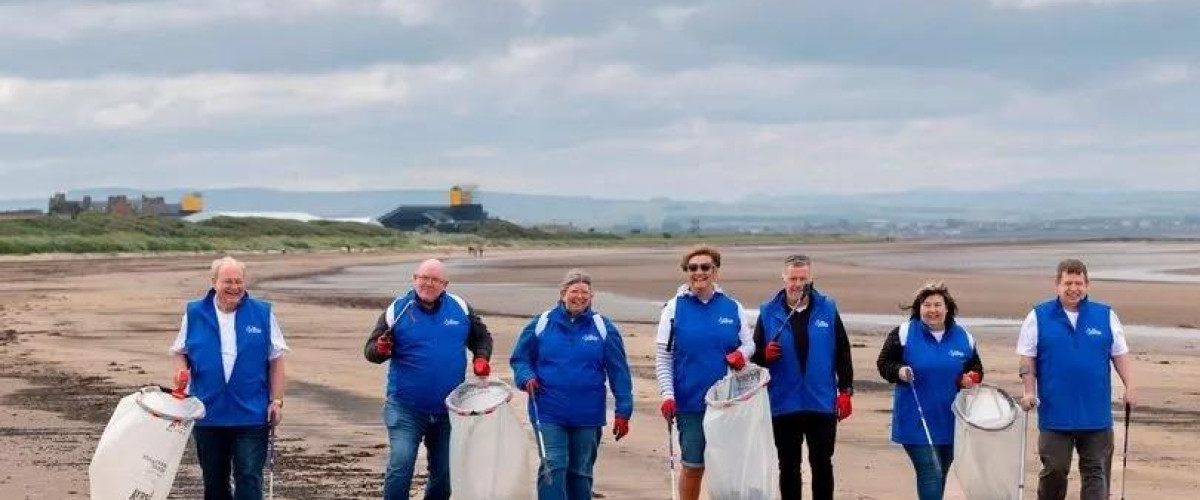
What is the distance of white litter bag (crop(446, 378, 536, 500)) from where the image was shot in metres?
8.26

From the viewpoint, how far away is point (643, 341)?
72.4ft

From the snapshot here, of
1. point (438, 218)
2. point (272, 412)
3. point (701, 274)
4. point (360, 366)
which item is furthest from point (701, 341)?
point (438, 218)

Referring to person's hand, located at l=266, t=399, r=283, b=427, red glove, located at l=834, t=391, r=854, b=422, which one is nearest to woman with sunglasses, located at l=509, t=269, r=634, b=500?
red glove, located at l=834, t=391, r=854, b=422

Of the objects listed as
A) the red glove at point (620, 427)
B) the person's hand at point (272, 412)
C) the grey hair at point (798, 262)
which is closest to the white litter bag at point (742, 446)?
the red glove at point (620, 427)

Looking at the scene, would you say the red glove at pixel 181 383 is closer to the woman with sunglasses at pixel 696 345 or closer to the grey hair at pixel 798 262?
the woman with sunglasses at pixel 696 345

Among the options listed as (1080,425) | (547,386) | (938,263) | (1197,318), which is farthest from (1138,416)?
(938,263)

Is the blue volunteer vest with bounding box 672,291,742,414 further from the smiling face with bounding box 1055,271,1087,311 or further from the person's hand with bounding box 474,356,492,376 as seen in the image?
the smiling face with bounding box 1055,271,1087,311

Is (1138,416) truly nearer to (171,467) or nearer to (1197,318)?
(171,467)

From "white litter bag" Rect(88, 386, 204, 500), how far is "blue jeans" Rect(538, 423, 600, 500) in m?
1.81

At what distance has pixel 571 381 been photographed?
8500 millimetres

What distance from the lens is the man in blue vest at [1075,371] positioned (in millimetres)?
8391

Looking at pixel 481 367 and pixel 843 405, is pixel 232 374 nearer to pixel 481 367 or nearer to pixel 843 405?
pixel 481 367

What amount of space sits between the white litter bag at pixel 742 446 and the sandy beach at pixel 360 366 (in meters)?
1.93

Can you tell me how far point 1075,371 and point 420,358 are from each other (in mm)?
3297
